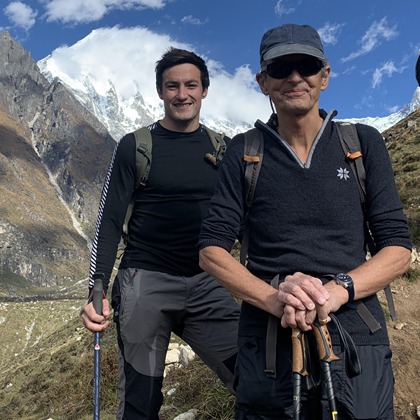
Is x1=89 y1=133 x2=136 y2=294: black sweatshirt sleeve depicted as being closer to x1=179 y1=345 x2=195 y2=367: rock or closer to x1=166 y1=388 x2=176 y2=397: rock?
x1=166 y1=388 x2=176 y2=397: rock

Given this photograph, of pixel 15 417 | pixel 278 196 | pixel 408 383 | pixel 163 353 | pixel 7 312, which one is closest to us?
pixel 278 196

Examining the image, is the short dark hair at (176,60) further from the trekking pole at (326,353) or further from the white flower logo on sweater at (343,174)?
the trekking pole at (326,353)

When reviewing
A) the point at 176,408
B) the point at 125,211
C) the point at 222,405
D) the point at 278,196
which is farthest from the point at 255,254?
the point at 176,408

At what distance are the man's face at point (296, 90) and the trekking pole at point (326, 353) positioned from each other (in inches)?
54.9

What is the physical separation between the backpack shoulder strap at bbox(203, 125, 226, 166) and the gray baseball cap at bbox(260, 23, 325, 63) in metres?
1.74

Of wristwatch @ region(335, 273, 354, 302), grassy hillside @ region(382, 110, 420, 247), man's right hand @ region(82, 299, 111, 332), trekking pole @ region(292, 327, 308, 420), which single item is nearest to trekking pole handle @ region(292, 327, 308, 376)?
trekking pole @ region(292, 327, 308, 420)

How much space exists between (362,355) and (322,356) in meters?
0.28

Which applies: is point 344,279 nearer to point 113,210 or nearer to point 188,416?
point 113,210

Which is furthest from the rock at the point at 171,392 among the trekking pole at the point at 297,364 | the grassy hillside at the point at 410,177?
the grassy hillside at the point at 410,177

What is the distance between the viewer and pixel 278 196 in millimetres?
2697

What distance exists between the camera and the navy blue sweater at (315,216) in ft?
8.41

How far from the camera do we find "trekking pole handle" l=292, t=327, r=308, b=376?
7.68ft

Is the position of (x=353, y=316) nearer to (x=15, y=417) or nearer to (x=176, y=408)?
(x=176, y=408)

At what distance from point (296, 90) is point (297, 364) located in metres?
1.75
